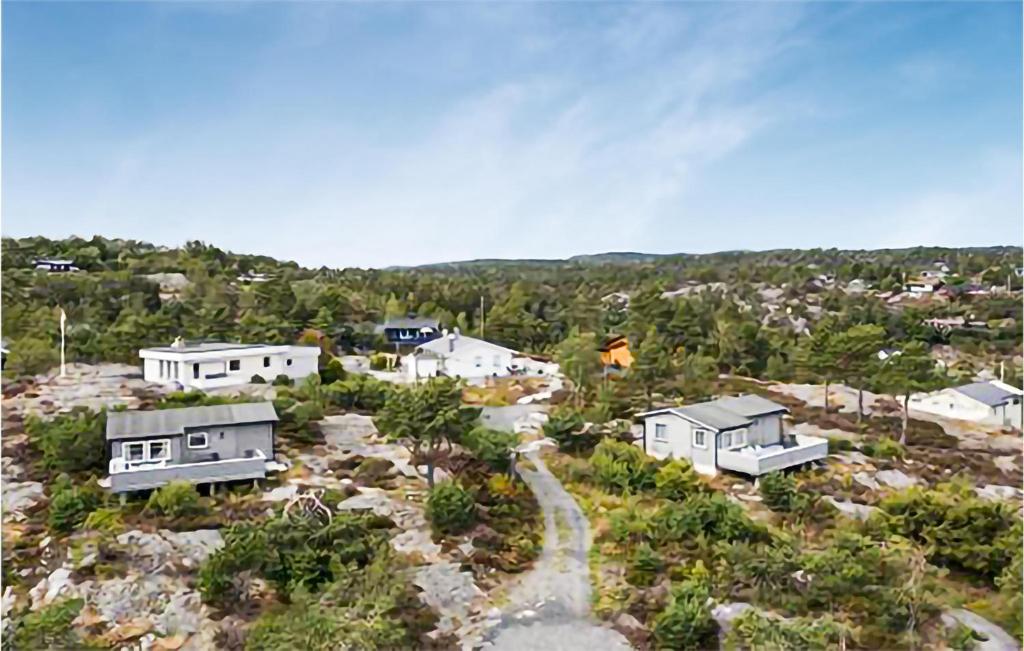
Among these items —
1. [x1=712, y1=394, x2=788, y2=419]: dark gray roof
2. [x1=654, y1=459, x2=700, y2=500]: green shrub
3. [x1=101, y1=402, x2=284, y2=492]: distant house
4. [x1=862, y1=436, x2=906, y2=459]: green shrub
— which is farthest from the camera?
[x1=862, y1=436, x2=906, y2=459]: green shrub

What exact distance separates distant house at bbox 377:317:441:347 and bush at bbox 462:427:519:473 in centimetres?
671

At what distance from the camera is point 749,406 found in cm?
679

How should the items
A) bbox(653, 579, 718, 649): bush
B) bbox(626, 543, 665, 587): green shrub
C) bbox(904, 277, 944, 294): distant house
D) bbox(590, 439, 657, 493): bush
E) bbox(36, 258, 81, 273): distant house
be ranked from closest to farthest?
1. bbox(653, 579, 718, 649): bush
2. bbox(626, 543, 665, 587): green shrub
3. bbox(590, 439, 657, 493): bush
4. bbox(36, 258, 81, 273): distant house
5. bbox(904, 277, 944, 294): distant house

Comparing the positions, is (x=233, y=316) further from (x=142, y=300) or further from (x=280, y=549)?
(x=280, y=549)

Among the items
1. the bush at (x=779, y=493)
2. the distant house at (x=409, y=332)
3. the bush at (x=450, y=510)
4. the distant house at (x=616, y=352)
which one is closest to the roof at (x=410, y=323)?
the distant house at (x=409, y=332)

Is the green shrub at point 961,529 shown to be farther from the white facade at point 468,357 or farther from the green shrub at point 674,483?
the white facade at point 468,357

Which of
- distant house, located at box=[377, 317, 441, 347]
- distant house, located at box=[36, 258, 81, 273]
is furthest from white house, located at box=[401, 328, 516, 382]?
distant house, located at box=[36, 258, 81, 273]

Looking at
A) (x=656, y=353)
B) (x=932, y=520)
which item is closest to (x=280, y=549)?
(x=932, y=520)

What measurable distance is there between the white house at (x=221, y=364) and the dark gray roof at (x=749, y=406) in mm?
5079

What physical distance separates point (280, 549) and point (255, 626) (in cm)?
57

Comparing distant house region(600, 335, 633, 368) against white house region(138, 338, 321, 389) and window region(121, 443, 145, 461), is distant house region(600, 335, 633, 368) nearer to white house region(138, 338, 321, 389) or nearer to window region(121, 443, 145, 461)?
white house region(138, 338, 321, 389)

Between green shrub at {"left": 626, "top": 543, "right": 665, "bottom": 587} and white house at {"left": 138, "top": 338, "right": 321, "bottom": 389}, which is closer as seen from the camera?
green shrub at {"left": 626, "top": 543, "right": 665, "bottom": 587}

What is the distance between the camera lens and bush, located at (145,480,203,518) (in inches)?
199

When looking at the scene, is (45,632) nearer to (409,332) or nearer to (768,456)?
(768,456)
